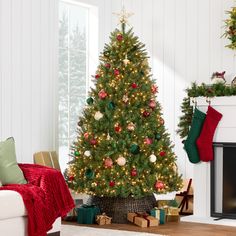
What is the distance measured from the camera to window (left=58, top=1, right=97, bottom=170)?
8273 mm

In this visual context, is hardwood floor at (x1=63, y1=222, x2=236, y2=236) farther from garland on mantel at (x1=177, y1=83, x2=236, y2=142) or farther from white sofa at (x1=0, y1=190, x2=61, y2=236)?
white sofa at (x1=0, y1=190, x2=61, y2=236)

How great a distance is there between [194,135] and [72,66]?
1805mm

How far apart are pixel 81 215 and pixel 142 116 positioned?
3.86ft

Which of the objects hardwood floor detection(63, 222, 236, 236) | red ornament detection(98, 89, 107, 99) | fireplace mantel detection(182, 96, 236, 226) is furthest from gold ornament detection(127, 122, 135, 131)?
hardwood floor detection(63, 222, 236, 236)

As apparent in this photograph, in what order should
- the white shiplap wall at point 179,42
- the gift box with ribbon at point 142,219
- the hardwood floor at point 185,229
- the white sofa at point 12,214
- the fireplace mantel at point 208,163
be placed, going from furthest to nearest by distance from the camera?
the white shiplap wall at point 179,42 < the fireplace mantel at point 208,163 < the gift box with ribbon at point 142,219 < the hardwood floor at point 185,229 < the white sofa at point 12,214

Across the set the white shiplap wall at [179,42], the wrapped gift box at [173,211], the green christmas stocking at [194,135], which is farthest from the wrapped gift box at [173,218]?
the white shiplap wall at [179,42]

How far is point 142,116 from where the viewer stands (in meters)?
Result: 7.27

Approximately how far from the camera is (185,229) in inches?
270

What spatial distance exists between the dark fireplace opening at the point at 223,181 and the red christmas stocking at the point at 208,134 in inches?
3.2

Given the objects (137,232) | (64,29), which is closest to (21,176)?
(137,232)

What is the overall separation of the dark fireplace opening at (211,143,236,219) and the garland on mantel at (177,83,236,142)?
48cm

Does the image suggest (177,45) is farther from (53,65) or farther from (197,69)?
(53,65)

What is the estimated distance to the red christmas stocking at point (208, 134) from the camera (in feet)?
24.3

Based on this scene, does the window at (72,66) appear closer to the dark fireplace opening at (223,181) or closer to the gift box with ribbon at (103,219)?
the gift box with ribbon at (103,219)
